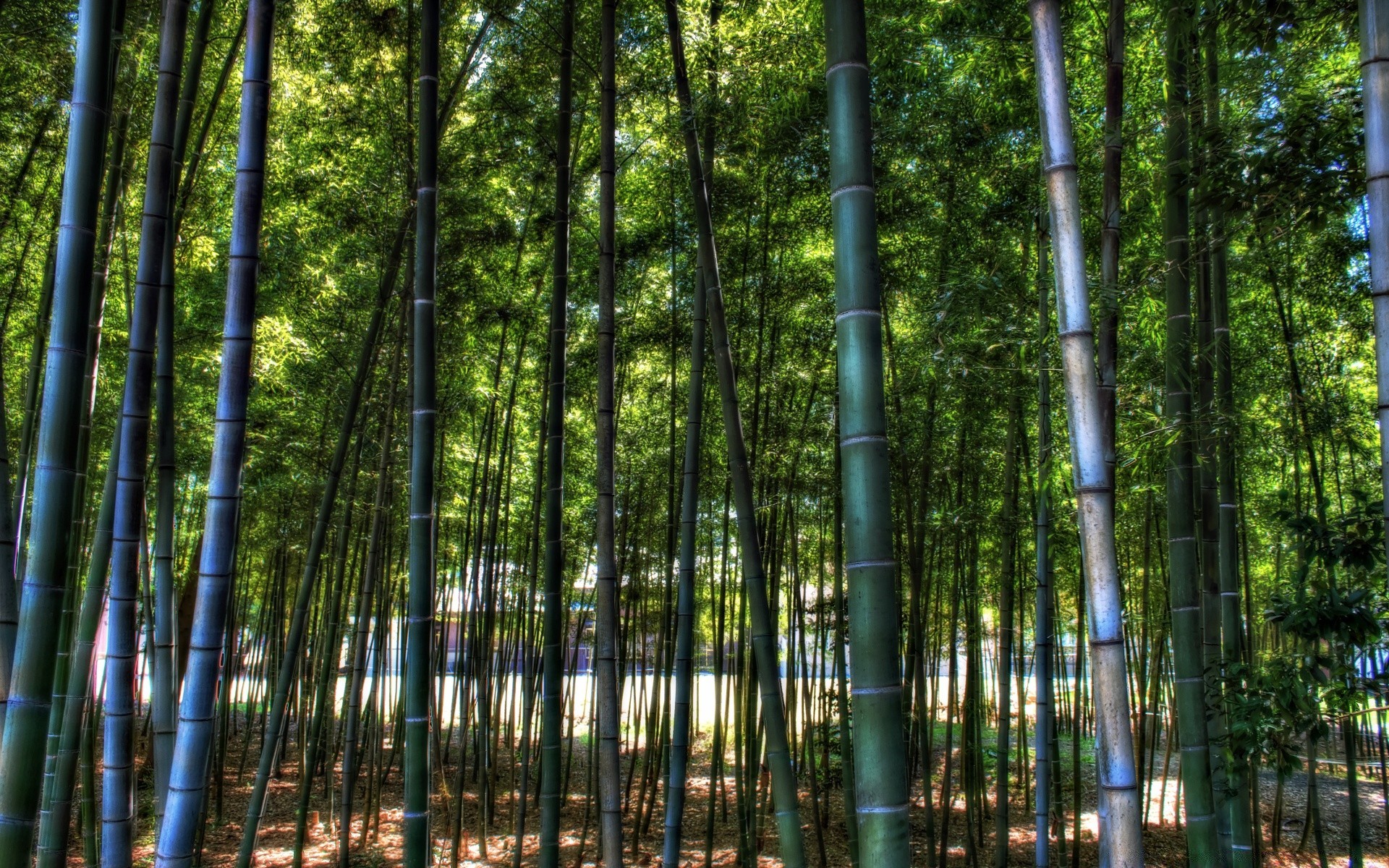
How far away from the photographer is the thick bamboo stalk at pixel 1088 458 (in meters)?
1.61

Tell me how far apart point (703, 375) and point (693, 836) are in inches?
170

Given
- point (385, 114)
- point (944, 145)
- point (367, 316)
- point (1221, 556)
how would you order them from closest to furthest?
point (1221, 556) < point (944, 145) < point (385, 114) < point (367, 316)

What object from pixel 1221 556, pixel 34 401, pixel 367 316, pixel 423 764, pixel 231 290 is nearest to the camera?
pixel 231 290

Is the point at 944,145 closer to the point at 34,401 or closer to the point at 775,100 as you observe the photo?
the point at 775,100

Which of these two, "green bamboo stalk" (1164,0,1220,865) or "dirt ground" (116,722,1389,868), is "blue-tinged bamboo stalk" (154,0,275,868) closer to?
"green bamboo stalk" (1164,0,1220,865)

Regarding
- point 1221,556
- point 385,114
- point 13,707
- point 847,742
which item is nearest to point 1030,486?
point 1221,556

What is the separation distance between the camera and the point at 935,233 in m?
5.00

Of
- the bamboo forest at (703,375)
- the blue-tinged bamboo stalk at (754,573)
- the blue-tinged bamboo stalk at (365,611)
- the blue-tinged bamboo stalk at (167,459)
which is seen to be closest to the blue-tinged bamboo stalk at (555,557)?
the bamboo forest at (703,375)

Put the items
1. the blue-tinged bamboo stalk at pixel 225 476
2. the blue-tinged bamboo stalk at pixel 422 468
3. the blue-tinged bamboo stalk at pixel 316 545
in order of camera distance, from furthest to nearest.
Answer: the blue-tinged bamboo stalk at pixel 316 545
the blue-tinged bamboo stalk at pixel 422 468
the blue-tinged bamboo stalk at pixel 225 476

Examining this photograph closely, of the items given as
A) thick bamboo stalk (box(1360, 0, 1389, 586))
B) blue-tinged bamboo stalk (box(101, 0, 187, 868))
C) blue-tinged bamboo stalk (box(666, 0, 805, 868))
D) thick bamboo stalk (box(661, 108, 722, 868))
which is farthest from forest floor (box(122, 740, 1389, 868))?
thick bamboo stalk (box(1360, 0, 1389, 586))

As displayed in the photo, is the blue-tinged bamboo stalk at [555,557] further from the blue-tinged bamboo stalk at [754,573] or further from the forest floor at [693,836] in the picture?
the forest floor at [693,836]

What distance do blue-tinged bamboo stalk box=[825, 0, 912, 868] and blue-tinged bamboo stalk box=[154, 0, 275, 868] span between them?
124 cm

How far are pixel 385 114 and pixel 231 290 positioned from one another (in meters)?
3.24

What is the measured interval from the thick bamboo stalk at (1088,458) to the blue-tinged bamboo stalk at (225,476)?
5.27ft
